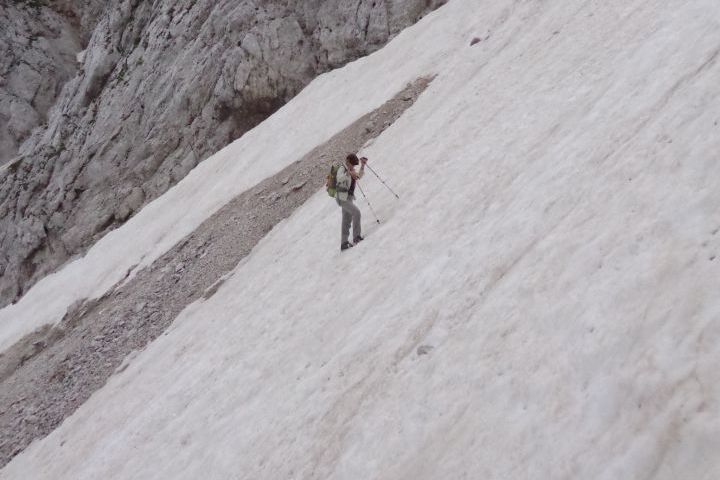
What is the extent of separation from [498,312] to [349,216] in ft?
21.4

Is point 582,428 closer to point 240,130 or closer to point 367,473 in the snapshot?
point 367,473

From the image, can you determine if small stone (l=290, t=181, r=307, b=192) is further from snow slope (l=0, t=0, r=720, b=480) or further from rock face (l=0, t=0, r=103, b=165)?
rock face (l=0, t=0, r=103, b=165)

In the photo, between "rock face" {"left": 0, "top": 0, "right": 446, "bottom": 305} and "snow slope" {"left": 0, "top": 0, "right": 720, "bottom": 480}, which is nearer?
"snow slope" {"left": 0, "top": 0, "right": 720, "bottom": 480}

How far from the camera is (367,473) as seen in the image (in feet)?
24.7

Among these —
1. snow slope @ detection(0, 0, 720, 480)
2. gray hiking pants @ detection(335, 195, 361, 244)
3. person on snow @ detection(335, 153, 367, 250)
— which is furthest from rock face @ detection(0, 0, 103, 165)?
person on snow @ detection(335, 153, 367, 250)

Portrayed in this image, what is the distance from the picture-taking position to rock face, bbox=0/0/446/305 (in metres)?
39.5

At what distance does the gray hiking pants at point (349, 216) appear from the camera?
44.7 ft

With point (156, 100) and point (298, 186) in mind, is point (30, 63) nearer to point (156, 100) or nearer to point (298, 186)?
point (156, 100)

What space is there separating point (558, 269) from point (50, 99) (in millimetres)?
76139

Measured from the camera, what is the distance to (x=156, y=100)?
4638 cm

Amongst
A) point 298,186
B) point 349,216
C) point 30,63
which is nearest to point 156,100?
point 298,186

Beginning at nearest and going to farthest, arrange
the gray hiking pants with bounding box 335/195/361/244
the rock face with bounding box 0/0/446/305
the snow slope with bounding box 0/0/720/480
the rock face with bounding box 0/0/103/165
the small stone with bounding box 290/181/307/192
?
the snow slope with bounding box 0/0/720/480
the gray hiking pants with bounding box 335/195/361/244
the small stone with bounding box 290/181/307/192
the rock face with bounding box 0/0/446/305
the rock face with bounding box 0/0/103/165

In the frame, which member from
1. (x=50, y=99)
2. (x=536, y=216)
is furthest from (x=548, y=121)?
(x=50, y=99)

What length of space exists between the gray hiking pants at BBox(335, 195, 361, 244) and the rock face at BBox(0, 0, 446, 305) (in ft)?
79.6
